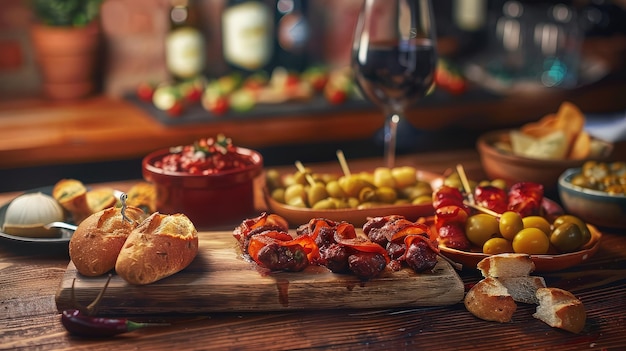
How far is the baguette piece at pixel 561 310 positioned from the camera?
1026 millimetres

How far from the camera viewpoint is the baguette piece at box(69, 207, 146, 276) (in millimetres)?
1079

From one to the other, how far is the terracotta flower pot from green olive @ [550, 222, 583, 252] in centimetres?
212

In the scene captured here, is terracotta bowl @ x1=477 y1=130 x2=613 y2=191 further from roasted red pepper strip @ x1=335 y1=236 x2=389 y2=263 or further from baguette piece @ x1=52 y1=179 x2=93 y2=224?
baguette piece @ x1=52 y1=179 x2=93 y2=224

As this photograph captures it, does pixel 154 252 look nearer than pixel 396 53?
Yes

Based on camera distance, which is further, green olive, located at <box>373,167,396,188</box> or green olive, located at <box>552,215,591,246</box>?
green olive, located at <box>373,167,396,188</box>

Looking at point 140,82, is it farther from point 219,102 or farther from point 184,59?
point 219,102

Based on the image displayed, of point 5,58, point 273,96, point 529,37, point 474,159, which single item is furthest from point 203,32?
point 474,159

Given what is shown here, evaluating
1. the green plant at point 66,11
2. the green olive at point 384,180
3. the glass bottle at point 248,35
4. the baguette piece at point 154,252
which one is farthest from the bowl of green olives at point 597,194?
the green plant at point 66,11

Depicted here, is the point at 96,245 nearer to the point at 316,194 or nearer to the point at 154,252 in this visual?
the point at 154,252

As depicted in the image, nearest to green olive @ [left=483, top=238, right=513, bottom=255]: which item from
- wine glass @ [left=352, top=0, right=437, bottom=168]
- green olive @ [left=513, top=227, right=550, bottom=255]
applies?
green olive @ [left=513, top=227, right=550, bottom=255]

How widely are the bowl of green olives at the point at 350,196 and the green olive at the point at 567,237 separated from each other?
0.24 metres

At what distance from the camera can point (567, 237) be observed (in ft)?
4.01

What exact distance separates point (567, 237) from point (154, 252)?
0.67m

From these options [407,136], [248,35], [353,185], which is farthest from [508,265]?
[248,35]
